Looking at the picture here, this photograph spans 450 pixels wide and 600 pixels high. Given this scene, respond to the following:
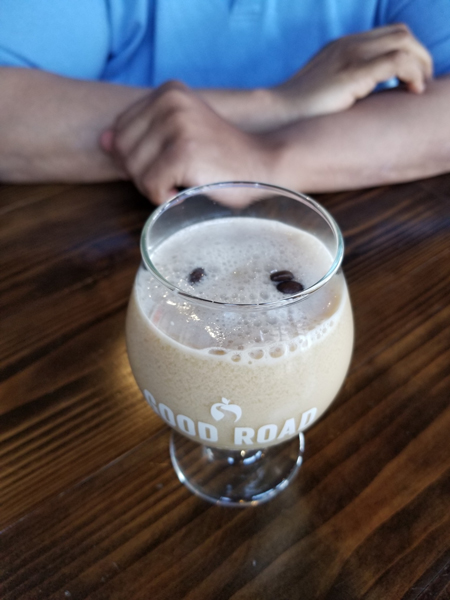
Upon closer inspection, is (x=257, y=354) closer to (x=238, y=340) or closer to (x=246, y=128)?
(x=238, y=340)

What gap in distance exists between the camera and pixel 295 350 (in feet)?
1.40

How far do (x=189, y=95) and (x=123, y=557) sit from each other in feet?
2.24

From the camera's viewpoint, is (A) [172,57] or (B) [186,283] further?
(A) [172,57]

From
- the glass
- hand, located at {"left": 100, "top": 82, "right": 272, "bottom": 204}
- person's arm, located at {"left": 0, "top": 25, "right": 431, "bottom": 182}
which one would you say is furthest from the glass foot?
person's arm, located at {"left": 0, "top": 25, "right": 431, "bottom": 182}

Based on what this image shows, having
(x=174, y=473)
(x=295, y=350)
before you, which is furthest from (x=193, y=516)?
(x=295, y=350)

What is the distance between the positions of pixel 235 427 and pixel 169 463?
0.14m

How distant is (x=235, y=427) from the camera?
46 centimetres

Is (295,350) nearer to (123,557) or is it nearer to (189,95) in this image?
(123,557)

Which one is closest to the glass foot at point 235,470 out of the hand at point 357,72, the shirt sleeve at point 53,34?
the hand at point 357,72

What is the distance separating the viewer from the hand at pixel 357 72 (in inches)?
36.6

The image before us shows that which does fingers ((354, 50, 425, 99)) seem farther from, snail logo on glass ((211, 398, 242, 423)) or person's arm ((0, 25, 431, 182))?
snail logo on glass ((211, 398, 242, 423))

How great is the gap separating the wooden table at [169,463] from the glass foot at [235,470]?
0.05 feet

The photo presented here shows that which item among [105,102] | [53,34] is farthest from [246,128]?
[53,34]

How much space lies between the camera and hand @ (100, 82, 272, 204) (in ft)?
2.64
